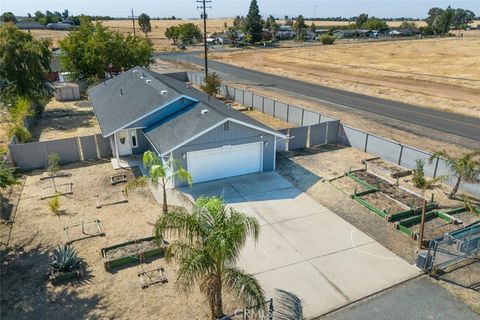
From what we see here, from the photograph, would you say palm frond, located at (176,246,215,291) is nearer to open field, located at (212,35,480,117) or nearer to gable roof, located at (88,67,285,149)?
gable roof, located at (88,67,285,149)

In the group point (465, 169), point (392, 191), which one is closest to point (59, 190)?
point (392, 191)

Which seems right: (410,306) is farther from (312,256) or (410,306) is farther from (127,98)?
(127,98)

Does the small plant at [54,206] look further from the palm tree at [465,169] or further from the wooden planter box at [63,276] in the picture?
the palm tree at [465,169]

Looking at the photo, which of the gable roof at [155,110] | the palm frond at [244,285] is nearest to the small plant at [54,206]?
the gable roof at [155,110]

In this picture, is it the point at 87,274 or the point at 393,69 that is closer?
the point at 87,274

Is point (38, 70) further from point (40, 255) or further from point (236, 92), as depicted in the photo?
point (40, 255)

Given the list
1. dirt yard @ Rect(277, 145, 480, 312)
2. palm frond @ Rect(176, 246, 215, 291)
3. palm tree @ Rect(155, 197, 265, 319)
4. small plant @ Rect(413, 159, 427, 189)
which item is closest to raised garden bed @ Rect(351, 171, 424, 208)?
dirt yard @ Rect(277, 145, 480, 312)

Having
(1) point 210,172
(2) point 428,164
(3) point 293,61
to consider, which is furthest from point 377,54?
(1) point 210,172
